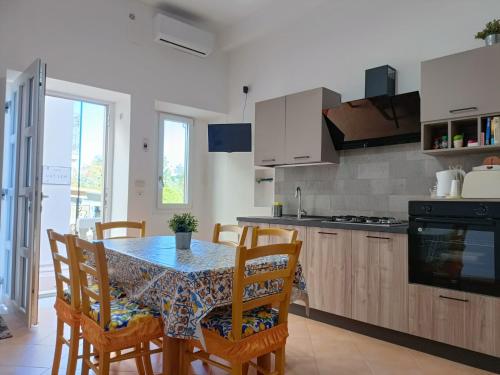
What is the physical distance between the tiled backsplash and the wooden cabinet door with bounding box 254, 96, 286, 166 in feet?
1.12

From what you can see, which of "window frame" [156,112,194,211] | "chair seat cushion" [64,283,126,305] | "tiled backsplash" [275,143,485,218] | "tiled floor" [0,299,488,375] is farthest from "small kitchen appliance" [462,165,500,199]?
"window frame" [156,112,194,211]

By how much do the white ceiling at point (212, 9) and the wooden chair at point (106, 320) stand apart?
3.28 meters

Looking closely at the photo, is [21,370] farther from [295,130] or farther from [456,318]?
[295,130]

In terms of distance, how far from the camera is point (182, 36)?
4328 mm

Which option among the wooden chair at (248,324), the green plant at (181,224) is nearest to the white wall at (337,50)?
the green plant at (181,224)

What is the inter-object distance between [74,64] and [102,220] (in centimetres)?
172

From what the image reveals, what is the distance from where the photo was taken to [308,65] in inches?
160

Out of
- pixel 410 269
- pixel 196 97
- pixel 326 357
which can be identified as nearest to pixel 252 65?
pixel 196 97

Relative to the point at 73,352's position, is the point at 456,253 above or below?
above

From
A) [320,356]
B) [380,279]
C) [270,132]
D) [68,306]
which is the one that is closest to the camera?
[68,306]

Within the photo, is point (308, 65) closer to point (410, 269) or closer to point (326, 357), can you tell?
point (410, 269)

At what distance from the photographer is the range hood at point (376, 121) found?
3.03 m

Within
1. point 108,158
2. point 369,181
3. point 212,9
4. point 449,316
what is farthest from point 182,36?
point 449,316

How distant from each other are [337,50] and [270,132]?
1.05 meters
